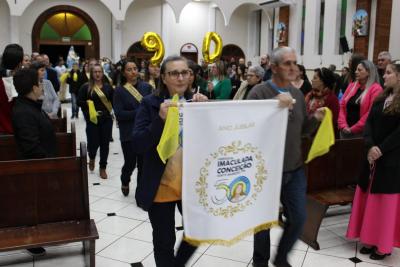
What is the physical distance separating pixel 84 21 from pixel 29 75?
53.1ft

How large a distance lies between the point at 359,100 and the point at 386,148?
4.53 ft

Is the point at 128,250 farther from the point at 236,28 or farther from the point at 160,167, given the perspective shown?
the point at 236,28

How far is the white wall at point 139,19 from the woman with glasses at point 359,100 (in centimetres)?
1516

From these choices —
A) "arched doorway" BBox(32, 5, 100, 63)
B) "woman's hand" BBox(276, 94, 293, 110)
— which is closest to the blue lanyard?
"woman's hand" BBox(276, 94, 293, 110)

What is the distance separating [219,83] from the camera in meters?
7.88

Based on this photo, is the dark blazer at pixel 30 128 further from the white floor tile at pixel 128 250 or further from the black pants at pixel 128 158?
the black pants at pixel 128 158

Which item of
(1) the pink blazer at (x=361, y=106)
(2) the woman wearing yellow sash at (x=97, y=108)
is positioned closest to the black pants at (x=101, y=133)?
(2) the woman wearing yellow sash at (x=97, y=108)

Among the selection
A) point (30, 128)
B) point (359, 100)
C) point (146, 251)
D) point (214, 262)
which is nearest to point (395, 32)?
point (359, 100)

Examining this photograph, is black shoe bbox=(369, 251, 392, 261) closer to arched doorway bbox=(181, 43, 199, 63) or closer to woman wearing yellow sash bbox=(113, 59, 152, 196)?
woman wearing yellow sash bbox=(113, 59, 152, 196)

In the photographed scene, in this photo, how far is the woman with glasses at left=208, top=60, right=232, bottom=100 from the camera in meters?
7.75

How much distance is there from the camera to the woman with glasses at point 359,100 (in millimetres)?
4609

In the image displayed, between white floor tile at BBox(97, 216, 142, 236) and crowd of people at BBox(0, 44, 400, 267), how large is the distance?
0.83 m

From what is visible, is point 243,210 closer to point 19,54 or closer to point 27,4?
point 19,54

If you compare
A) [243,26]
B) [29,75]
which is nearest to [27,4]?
[243,26]
